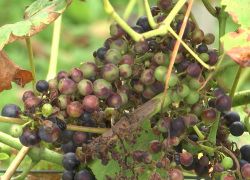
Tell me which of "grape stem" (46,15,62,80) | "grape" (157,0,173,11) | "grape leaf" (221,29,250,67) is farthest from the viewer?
"grape stem" (46,15,62,80)

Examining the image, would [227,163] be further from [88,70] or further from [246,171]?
[88,70]

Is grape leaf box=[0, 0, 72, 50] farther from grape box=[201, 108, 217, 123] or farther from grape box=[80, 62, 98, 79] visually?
grape box=[201, 108, 217, 123]

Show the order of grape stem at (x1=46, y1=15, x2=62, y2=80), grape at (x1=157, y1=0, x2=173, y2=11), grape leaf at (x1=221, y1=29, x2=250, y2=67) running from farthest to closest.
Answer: grape stem at (x1=46, y1=15, x2=62, y2=80), grape at (x1=157, y1=0, x2=173, y2=11), grape leaf at (x1=221, y1=29, x2=250, y2=67)

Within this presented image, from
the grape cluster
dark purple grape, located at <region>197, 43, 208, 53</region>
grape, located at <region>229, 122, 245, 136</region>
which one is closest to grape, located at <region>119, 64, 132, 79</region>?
the grape cluster

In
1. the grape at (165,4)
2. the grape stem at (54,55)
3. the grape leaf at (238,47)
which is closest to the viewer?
the grape leaf at (238,47)

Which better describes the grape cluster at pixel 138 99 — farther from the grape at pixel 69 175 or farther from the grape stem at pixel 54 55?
the grape stem at pixel 54 55

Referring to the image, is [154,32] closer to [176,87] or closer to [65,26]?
[176,87]

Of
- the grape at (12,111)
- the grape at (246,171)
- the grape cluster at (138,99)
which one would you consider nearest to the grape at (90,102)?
the grape cluster at (138,99)
